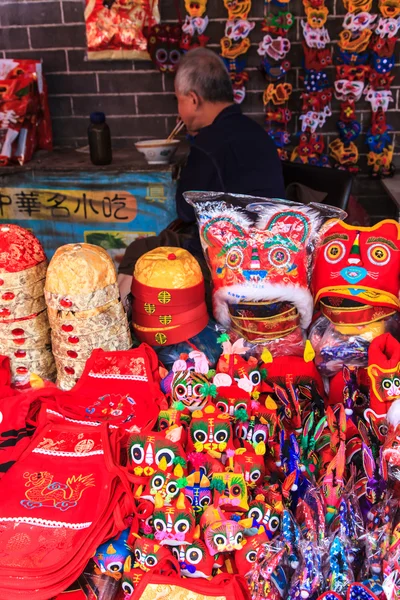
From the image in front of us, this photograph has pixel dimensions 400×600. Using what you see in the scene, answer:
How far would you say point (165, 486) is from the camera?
→ 1.00m

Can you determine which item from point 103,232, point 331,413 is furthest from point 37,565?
point 103,232

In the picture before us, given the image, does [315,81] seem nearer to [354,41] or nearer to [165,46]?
[354,41]

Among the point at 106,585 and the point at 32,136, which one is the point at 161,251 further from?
the point at 32,136

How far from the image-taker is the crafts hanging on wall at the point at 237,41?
10.0ft

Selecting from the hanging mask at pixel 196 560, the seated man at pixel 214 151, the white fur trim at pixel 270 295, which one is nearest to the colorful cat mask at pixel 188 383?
the white fur trim at pixel 270 295

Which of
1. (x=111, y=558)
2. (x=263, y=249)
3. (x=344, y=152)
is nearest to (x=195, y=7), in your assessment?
(x=344, y=152)

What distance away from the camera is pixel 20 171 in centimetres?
302

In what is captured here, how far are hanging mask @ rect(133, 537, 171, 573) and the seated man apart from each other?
1.25 metres

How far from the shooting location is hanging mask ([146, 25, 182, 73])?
3.11 meters

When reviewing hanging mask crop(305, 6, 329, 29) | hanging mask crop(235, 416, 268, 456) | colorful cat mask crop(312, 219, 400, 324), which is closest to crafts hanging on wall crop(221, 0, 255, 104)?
hanging mask crop(305, 6, 329, 29)

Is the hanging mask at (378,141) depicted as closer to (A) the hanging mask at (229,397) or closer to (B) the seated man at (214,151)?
(B) the seated man at (214,151)

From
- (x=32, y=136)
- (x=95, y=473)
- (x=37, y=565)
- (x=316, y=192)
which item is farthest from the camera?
(x=32, y=136)

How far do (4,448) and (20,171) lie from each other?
2181mm

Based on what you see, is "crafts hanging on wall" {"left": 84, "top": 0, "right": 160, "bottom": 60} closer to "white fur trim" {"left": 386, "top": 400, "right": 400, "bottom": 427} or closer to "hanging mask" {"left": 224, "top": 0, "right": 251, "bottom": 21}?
"hanging mask" {"left": 224, "top": 0, "right": 251, "bottom": 21}
